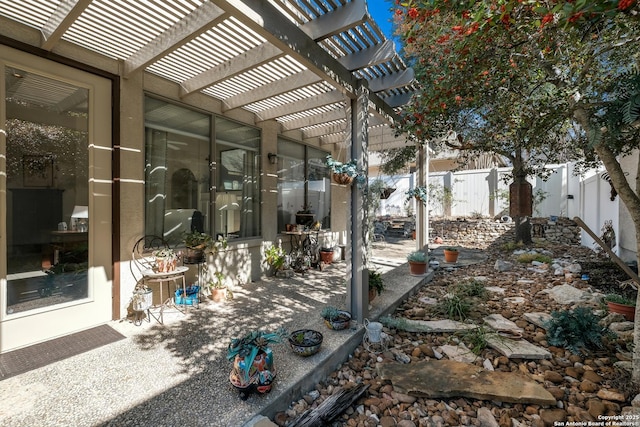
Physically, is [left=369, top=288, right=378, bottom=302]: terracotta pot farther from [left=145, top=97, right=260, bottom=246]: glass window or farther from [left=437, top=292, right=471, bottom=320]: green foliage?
[left=145, top=97, right=260, bottom=246]: glass window

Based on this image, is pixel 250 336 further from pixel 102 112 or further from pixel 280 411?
pixel 102 112

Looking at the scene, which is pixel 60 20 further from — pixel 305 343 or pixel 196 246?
pixel 305 343

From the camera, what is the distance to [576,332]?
2766mm

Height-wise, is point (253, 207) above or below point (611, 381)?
above

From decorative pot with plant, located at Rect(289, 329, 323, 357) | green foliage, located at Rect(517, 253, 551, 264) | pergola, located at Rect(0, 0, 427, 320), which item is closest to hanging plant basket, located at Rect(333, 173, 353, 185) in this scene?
pergola, located at Rect(0, 0, 427, 320)

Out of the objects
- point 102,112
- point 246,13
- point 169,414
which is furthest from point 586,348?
point 102,112

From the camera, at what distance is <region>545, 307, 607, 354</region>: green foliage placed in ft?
8.87

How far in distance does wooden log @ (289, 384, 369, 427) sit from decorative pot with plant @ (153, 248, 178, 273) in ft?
7.40

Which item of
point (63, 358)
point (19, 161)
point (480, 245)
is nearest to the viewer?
point (63, 358)

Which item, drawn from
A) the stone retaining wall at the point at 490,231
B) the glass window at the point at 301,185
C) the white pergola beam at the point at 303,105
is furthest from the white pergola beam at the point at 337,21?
the stone retaining wall at the point at 490,231

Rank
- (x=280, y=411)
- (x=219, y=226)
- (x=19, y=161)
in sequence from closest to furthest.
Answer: (x=280, y=411)
(x=19, y=161)
(x=219, y=226)

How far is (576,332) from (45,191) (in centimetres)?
530

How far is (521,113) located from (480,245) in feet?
22.2

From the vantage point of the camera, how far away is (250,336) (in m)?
2.09
